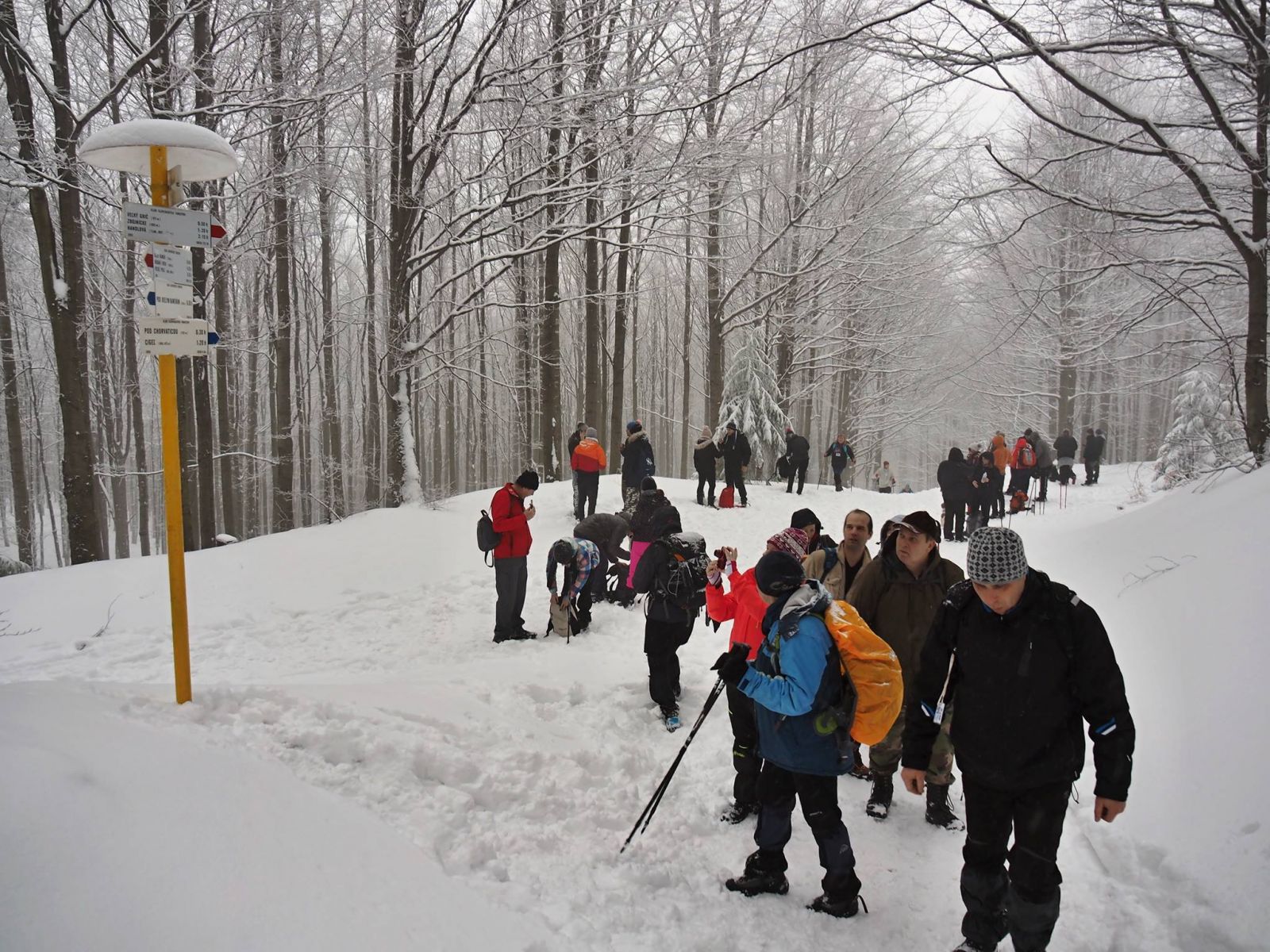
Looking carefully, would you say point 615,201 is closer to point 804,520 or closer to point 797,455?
point 797,455

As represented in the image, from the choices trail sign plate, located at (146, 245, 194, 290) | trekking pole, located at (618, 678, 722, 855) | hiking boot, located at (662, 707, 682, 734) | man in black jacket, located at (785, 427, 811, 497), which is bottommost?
hiking boot, located at (662, 707, 682, 734)

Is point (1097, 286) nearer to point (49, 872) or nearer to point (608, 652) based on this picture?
point (608, 652)

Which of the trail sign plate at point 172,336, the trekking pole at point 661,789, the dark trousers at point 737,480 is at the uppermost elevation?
the trail sign plate at point 172,336

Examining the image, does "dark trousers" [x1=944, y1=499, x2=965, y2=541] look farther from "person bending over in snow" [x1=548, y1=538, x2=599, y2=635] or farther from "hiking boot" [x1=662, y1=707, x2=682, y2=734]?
"hiking boot" [x1=662, y1=707, x2=682, y2=734]

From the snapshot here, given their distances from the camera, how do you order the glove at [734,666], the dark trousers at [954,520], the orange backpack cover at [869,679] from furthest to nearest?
the dark trousers at [954,520] → the glove at [734,666] → the orange backpack cover at [869,679]

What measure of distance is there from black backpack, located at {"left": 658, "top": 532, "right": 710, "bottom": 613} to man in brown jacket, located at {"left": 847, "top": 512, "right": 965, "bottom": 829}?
55.2 inches

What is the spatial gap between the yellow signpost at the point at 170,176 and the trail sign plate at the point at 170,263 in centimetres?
11

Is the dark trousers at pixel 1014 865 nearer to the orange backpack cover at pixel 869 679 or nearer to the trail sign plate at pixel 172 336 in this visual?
the orange backpack cover at pixel 869 679

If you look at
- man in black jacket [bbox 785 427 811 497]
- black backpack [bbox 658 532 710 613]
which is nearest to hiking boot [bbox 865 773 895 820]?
black backpack [bbox 658 532 710 613]

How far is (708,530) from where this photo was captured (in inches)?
520

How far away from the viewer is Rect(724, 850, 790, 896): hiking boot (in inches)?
133

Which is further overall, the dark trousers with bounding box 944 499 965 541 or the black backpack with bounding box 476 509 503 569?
the dark trousers with bounding box 944 499 965 541

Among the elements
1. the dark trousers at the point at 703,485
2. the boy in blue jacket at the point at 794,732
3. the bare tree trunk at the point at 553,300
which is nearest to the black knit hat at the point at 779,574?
the boy in blue jacket at the point at 794,732

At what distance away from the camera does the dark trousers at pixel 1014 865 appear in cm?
272
